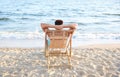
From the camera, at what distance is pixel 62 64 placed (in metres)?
5.12

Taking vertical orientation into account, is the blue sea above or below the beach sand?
below

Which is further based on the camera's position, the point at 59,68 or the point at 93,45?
the point at 93,45

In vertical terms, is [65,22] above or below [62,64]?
below

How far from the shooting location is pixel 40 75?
4.45m

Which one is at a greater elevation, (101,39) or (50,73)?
(50,73)

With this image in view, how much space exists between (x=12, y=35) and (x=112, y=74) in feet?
18.4

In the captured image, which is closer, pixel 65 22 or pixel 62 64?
pixel 62 64

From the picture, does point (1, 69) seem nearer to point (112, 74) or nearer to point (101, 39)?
point (112, 74)

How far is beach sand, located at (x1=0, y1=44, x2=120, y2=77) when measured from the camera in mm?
4544

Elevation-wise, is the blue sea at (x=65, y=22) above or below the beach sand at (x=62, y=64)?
below

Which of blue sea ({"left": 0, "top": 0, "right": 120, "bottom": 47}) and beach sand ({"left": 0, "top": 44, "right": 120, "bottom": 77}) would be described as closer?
beach sand ({"left": 0, "top": 44, "right": 120, "bottom": 77})

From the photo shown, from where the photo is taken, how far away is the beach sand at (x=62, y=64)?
454 centimetres

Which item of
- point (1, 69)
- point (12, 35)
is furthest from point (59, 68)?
point (12, 35)

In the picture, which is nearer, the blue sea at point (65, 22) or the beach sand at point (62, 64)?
the beach sand at point (62, 64)
